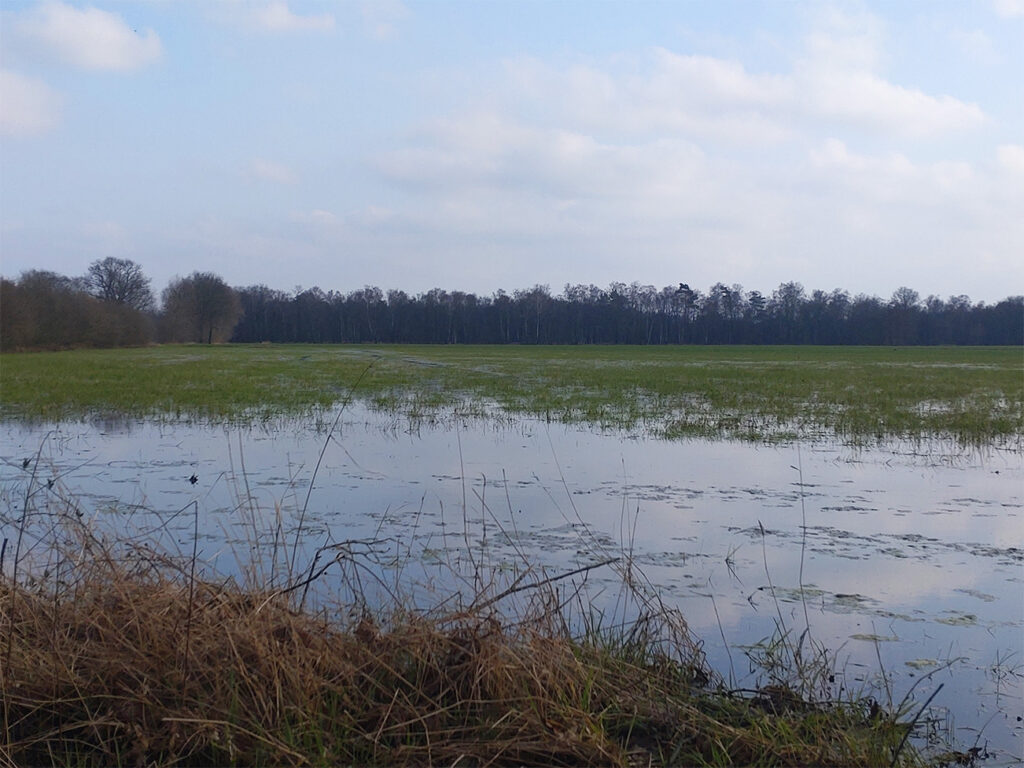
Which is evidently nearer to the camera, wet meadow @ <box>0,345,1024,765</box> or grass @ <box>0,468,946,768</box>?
grass @ <box>0,468,946,768</box>

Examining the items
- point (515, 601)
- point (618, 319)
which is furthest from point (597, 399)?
point (618, 319)

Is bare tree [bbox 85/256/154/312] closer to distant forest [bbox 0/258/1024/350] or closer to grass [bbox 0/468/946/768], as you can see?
distant forest [bbox 0/258/1024/350]

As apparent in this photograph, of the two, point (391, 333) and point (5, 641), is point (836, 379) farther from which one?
point (391, 333)

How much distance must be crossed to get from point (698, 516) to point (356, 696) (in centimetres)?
518

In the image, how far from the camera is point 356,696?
12.0 ft

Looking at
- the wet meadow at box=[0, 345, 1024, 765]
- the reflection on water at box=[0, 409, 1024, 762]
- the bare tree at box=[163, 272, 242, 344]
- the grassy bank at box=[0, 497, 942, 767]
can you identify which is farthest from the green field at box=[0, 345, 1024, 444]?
the bare tree at box=[163, 272, 242, 344]

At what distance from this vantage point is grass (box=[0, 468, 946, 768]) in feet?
11.1

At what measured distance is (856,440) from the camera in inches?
547

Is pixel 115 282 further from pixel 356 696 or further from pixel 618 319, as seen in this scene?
pixel 356 696

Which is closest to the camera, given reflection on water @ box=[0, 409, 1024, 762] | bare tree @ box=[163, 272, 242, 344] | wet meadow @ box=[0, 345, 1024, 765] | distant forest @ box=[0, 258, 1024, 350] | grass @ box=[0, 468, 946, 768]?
grass @ box=[0, 468, 946, 768]

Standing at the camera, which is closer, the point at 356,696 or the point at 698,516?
the point at 356,696

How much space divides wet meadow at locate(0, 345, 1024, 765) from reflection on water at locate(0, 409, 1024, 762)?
37mm

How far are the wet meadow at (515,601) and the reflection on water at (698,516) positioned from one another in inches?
1.5

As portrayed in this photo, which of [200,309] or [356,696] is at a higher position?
[200,309]
